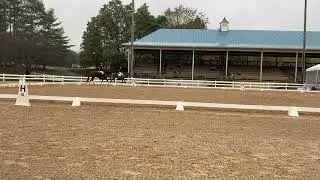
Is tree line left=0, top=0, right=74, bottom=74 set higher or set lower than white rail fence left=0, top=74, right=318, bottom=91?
higher

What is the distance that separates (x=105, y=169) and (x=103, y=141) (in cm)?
254

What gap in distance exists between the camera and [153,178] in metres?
6.22

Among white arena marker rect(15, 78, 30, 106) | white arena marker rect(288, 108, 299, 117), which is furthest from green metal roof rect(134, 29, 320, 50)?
white arena marker rect(15, 78, 30, 106)

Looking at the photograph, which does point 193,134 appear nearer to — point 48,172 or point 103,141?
point 103,141

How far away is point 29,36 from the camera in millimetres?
88875

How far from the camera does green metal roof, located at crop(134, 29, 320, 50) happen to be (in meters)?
56.0

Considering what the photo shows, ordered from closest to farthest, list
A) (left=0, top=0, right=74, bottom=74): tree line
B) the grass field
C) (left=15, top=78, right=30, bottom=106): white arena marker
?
(left=15, top=78, right=30, bottom=106): white arena marker
the grass field
(left=0, top=0, right=74, bottom=74): tree line

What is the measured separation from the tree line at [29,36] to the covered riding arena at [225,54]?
2416cm

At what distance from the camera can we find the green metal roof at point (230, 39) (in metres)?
56.0

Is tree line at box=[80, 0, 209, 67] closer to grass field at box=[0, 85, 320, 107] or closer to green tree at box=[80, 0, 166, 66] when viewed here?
green tree at box=[80, 0, 166, 66]

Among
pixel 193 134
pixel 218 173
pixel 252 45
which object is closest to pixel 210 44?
pixel 252 45

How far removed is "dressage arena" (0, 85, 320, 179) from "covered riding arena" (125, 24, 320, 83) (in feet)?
136

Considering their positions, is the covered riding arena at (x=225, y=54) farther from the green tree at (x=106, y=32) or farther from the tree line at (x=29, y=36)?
the tree line at (x=29, y=36)

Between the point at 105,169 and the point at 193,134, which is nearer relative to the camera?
the point at 105,169
